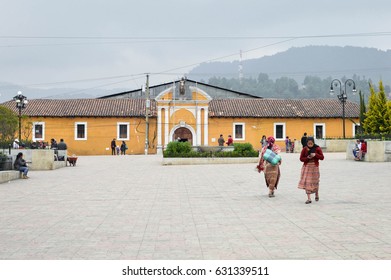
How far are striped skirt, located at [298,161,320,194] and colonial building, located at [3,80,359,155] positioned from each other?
3282 cm

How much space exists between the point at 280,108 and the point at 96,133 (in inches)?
638

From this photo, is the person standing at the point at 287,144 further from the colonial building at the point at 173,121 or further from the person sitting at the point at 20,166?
the person sitting at the point at 20,166

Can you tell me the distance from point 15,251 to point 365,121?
34.6 m

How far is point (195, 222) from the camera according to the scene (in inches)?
319

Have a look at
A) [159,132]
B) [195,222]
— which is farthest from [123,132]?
[195,222]

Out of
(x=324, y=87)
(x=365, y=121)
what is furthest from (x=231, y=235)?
(x=324, y=87)

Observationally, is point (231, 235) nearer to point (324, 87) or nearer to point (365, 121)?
Result: point (365, 121)

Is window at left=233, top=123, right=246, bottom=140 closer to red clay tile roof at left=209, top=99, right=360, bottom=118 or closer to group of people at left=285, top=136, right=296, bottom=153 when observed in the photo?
red clay tile roof at left=209, top=99, right=360, bottom=118

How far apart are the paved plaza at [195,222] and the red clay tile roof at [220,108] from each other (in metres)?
30.3

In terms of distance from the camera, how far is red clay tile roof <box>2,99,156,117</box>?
4397 centimetres

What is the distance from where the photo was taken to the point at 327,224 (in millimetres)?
7715

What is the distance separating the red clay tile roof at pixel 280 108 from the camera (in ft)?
147

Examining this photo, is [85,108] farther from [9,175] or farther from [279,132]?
[9,175]

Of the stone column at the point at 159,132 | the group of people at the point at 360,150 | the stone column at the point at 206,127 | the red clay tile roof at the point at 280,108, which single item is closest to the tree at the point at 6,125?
the group of people at the point at 360,150
